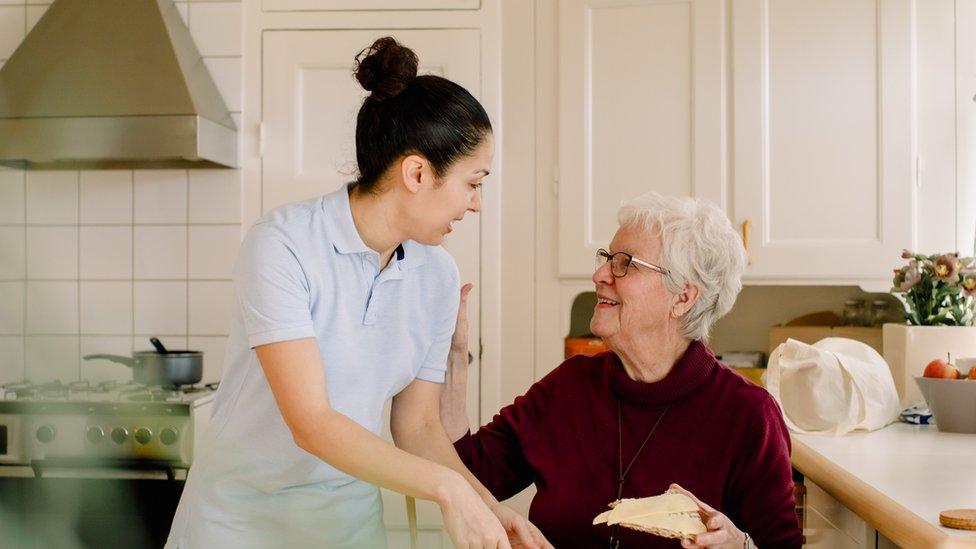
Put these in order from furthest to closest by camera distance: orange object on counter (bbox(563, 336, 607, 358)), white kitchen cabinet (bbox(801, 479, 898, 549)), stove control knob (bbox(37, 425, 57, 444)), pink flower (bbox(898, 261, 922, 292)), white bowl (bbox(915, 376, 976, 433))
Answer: orange object on counter (bbox(563, 336, 607, 358))
pink flower (bbox(898, 261, 922, 292))
white bowl (bbox(915, 376, 976, 433))
white kitchen cabinet (bbox(801, 479, 898, 549))
stove control knob (bbox(37, 425, 57, 444))

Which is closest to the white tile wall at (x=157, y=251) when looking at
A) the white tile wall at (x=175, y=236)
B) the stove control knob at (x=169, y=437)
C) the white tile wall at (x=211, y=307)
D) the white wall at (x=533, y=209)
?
the white tile wall at (x=175, y=236)

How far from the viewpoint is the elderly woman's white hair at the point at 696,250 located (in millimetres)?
1448

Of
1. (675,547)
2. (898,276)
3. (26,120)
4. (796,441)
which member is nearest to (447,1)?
(898,276)

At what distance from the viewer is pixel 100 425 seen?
1.04 feet

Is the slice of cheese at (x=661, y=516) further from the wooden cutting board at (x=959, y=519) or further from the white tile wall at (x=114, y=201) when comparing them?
the white tile wall at (x=114, y=201)

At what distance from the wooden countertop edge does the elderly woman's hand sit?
192 millimetres

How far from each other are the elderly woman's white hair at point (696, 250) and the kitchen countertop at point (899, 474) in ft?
0.98

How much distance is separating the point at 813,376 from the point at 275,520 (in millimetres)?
1016

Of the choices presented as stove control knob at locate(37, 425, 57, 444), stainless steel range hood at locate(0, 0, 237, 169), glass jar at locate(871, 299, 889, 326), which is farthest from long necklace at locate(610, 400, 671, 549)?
glass jar at locate(871, 299, 889, 326)

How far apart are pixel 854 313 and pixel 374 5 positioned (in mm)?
1731

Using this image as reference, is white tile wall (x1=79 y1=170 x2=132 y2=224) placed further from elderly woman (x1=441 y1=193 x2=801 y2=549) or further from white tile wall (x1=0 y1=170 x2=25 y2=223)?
white tile wall (x1=0 y1=170 x2=25 y2=223)

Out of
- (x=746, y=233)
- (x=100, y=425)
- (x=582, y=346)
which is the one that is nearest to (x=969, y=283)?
(x=746, y=233)

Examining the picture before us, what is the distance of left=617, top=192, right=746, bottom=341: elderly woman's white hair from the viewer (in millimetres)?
1448

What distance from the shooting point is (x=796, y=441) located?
1.67 m
